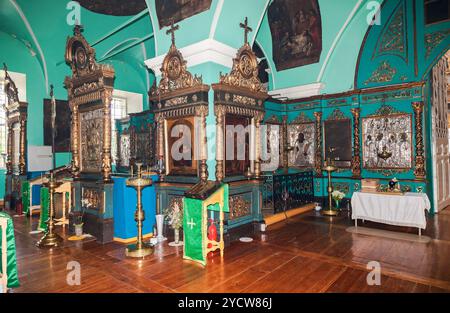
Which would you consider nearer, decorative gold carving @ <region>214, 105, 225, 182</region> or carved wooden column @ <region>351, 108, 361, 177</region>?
decorative gold carving @ <region>214, 105, 225, 182</region>

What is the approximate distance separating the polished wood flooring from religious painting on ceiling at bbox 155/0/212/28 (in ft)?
14.9

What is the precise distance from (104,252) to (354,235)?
4.91 meters

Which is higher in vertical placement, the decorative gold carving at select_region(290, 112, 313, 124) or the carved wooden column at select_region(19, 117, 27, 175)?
the decorative gold carving at select_region(290, 112, 313, 124)

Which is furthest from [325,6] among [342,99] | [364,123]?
[364,123]

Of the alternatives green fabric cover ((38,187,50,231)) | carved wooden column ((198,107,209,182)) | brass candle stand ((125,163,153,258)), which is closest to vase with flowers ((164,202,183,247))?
brass candle stand ((125,163,153,258))

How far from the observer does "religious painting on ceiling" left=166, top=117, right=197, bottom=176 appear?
5.50m

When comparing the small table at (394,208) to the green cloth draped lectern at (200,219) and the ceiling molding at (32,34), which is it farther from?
the ceiling molding at (32,34)

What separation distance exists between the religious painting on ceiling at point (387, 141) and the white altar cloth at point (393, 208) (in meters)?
2.05

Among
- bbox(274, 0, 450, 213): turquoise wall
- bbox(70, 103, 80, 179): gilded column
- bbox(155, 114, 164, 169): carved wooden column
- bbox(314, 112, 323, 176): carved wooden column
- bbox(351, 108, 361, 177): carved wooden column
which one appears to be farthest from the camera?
bbox(314, 112, 323, 176): carved wooden column

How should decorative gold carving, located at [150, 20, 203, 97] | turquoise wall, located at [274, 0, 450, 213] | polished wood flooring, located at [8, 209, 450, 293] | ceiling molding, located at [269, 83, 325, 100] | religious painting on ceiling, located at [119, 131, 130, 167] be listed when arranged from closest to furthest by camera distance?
polished wood flooring, located at [8, 209, 450, 293] < decorative gold carving, located at [150, 20, 203, 97] < turquoise wall, located at [274, 0, 450, 213] < ceiling molding, located at [269, 83, 325, 100] < religious painting on ceiling, located at [119, 131, 130, 167]

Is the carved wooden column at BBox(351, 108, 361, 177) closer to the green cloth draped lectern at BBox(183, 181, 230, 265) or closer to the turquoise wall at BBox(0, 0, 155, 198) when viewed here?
the green cloth draped lectern at BBox(183, 181, 230, 265)

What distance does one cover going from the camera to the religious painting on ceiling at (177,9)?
5.32 metres

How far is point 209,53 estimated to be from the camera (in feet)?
17.5

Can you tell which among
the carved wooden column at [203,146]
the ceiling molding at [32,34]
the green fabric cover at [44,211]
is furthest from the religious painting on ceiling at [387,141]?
the ceiling molding at [32,34]
